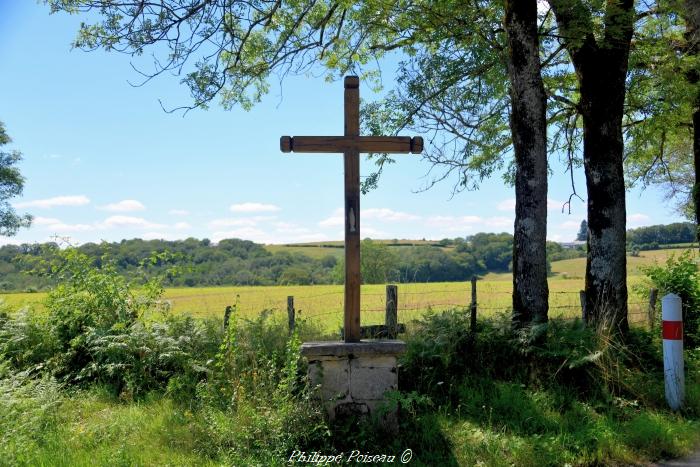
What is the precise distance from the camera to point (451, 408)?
571 cm

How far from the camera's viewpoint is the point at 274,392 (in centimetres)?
497

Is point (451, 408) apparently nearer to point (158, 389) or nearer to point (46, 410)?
point (158, 389)

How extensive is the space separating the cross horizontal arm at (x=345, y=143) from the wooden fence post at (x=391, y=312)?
309cm

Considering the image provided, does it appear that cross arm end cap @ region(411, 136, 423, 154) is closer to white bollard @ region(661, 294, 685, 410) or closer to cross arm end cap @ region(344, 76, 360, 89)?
cross arm end cap @ region(344, 76, 360, 89)

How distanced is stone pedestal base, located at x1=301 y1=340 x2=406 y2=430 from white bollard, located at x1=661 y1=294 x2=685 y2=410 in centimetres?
313

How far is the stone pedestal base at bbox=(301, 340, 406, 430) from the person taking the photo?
514 cm

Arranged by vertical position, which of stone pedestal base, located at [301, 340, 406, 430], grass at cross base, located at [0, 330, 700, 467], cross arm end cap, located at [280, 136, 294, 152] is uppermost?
cross arm end cap, located at [280, 136, 294, 152]

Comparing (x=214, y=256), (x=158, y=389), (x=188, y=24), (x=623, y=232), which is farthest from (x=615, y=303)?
(x=214, y=256)

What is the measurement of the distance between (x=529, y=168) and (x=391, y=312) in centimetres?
287

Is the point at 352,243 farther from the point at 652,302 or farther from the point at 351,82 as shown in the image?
the point at 652,302

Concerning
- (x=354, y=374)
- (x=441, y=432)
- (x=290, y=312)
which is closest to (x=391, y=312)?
(x=290, y=312)

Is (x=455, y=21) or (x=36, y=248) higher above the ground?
(x=455, y=21)

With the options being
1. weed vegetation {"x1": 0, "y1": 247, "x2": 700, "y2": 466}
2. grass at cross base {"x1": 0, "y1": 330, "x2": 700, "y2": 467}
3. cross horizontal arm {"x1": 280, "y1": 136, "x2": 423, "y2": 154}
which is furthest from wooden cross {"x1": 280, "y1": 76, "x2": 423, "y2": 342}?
grass at cross base {"x1": 0, "y1": 330, "x2": 700, "y2": 467}

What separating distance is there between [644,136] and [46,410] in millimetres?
13505
